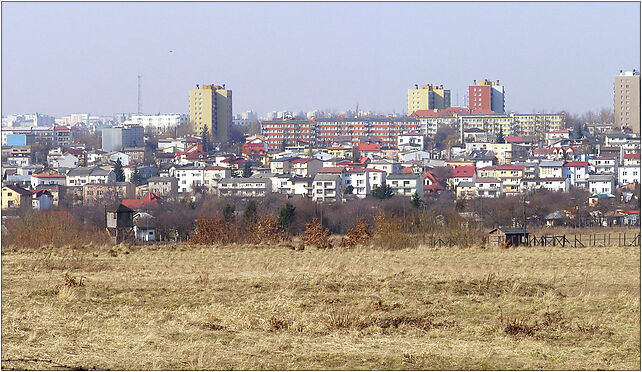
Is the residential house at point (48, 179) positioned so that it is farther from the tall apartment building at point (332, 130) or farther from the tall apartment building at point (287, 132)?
the tall apartment building at point (287, 132)

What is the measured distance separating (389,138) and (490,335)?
82246 millimetres

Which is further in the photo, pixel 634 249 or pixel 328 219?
pixel 328 219

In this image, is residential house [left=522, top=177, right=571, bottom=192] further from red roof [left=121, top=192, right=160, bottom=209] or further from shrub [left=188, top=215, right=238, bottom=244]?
shrub [left=188, top=215, right=238, bottom=244]

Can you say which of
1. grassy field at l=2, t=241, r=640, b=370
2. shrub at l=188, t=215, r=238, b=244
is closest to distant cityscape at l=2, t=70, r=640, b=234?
shrub at l=188, t=215, r=238, b=244

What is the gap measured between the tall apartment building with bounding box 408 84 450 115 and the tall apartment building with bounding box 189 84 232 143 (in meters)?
22.9

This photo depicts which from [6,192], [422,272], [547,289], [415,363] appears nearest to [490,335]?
[415,363]

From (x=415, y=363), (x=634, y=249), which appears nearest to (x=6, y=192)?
(x=634, y=249)

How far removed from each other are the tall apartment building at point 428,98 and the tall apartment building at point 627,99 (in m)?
20.8

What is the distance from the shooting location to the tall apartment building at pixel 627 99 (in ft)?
277

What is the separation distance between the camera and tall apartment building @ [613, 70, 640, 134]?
84.3m

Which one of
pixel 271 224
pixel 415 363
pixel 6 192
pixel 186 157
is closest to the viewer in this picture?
pixel 415 363

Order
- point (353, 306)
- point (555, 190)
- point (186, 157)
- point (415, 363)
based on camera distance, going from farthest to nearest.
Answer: point (186, 157), point (555, 190), point (353, 306), point (415, 363)

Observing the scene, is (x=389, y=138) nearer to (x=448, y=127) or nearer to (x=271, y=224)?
(x=448, y=127)

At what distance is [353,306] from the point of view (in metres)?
8.44
